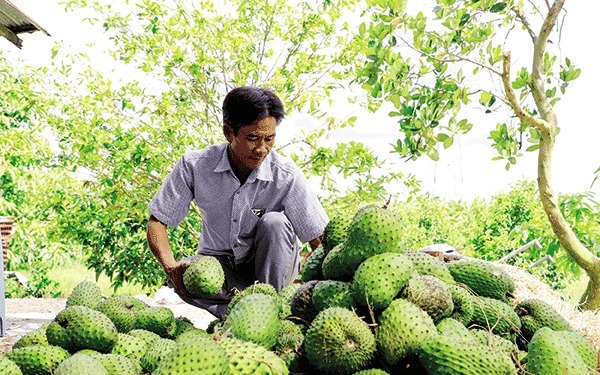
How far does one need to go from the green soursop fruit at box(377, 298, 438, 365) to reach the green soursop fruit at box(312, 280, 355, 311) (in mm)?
134

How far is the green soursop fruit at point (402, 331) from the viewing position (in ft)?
6.54

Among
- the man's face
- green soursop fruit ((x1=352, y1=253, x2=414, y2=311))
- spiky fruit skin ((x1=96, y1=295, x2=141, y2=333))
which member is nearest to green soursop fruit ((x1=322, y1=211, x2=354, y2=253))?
green soursop fruit ((x1=352, y1=253, x2=414, y2=311))

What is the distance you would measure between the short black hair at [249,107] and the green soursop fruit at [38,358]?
176cm

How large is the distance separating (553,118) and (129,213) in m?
4.76

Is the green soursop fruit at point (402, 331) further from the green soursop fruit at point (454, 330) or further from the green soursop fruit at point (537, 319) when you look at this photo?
the green soursop fruit at point (537, 319)

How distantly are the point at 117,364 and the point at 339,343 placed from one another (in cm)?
69

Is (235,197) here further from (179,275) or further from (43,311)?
(43,311)

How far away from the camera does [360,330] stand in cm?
201

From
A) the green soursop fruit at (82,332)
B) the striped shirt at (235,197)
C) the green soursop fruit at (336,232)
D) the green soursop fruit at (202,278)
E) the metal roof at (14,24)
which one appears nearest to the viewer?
the green soursop fruit at (82,332)

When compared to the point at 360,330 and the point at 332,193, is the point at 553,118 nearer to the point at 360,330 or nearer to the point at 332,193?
the point at 332,193

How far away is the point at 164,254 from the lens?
12.4 feet

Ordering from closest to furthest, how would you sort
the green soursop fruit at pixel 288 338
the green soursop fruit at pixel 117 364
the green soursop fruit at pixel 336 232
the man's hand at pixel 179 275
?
1. the green soursop fruit at pixel 117 364
2. the green soursop fruit at pixel 288 338
3. the green soursop fruit at pixel 336 232
4. the man's hand at pixel 179 275

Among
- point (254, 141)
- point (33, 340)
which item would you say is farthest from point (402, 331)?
point (254, 141)

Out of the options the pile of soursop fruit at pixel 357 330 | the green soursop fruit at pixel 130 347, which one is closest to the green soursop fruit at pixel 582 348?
the pile of soursop fruit at pixel 357 330
